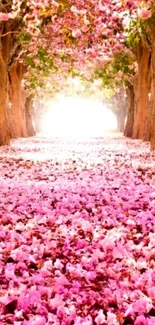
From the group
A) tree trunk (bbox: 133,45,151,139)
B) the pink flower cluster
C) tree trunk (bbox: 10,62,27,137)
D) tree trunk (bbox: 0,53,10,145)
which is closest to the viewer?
the pink flower cluster

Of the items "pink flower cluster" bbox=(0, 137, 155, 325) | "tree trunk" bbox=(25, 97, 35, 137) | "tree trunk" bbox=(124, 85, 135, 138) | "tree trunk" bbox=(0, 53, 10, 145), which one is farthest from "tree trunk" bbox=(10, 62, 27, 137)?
"pink flower cluster" bbox=(0, 137, 155, 325)

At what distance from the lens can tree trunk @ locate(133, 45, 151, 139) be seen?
35.5 m

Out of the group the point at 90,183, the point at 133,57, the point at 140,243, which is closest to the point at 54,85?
the point at 133,57

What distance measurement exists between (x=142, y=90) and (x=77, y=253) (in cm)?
3244

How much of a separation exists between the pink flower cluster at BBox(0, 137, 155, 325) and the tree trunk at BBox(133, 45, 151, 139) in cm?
A: 2489

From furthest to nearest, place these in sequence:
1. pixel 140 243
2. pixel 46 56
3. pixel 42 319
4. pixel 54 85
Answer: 1. pixel 54 85
2. pixel 46 56
3. pixel 140 243
4. pixel 42 319

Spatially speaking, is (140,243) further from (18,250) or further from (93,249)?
(18,250)

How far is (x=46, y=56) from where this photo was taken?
108ft

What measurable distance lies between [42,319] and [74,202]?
5.51 m

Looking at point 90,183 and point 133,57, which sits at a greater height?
point 133,57

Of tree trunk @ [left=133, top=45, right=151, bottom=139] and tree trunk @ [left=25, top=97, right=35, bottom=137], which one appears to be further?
tree trunk @ [left=25, top=97, right=35, bottom=137]

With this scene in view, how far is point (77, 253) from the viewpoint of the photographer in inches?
244

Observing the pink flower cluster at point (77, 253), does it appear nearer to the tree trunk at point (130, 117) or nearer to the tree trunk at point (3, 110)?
the tree trunk at point (3, 110)

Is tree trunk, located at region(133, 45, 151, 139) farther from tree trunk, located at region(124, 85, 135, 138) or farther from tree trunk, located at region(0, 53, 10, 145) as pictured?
tree trunk, located at region(0, 53, 10, 145)
